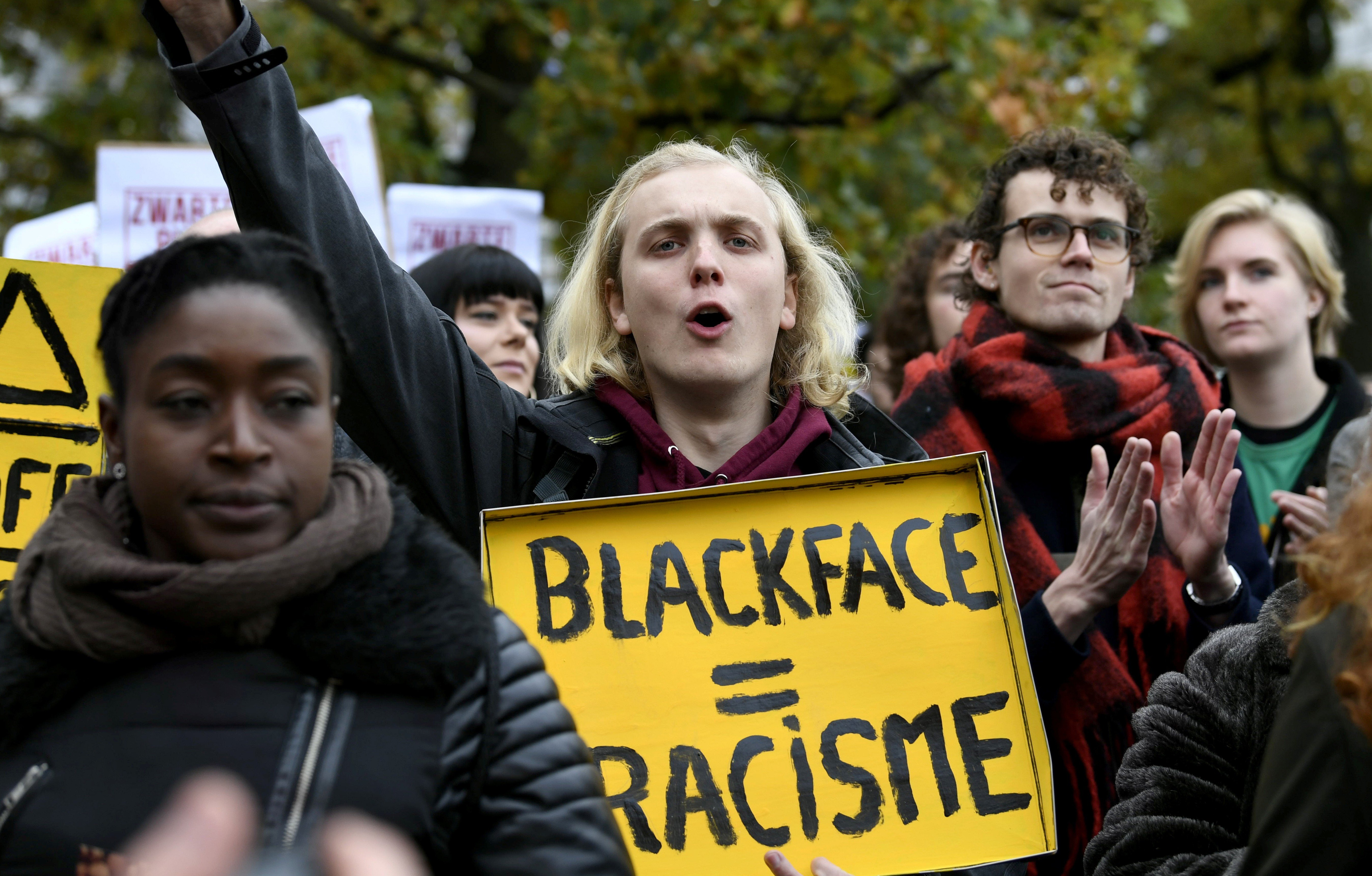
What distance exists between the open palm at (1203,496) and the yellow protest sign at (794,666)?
2.12 feet

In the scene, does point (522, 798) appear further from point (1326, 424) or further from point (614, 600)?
point (1326, 424)

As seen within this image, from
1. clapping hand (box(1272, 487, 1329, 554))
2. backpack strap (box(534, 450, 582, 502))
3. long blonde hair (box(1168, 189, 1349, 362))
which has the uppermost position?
long blonde hair (box(1168, 189, 1349, 362))

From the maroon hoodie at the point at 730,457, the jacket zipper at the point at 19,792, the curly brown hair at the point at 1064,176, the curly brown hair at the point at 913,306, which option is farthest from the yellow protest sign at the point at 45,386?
the curly brown hair at the point at 913,306

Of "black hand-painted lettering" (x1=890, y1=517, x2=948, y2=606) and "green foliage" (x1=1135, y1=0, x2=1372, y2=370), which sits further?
"green foliage" (x1=1135, y1=0, x2=1372, y2=370)

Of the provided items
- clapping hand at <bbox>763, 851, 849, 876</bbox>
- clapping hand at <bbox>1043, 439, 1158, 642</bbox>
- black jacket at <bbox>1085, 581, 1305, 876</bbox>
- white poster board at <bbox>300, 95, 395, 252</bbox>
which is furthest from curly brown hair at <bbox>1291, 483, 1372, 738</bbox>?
white poster board at <bbox>300, 95, 395, 252</bbox>

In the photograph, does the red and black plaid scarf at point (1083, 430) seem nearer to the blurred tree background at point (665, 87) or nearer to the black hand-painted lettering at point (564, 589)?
the blurred tree background at point (665, 87)

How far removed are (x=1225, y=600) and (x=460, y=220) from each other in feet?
12.1

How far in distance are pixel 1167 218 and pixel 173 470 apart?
15066mm

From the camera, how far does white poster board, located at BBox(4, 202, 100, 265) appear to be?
5.50 m

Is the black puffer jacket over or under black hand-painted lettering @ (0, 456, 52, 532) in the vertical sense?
under

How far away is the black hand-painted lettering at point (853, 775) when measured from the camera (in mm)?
2064

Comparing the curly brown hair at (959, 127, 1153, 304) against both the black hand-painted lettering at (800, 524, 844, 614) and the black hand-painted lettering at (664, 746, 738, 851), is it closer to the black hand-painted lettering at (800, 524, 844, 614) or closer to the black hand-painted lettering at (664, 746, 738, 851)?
the black hand-painted lettering at (800, 524, 844, 614)

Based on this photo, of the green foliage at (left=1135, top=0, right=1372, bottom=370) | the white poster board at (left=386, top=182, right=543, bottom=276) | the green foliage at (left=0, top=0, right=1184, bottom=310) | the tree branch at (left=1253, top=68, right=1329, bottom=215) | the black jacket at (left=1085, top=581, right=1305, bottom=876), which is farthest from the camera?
the tree branch at (left=1253, top=68, right=1329, bottom=215)

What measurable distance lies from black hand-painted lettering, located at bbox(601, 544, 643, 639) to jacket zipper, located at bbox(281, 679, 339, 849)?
78cm
